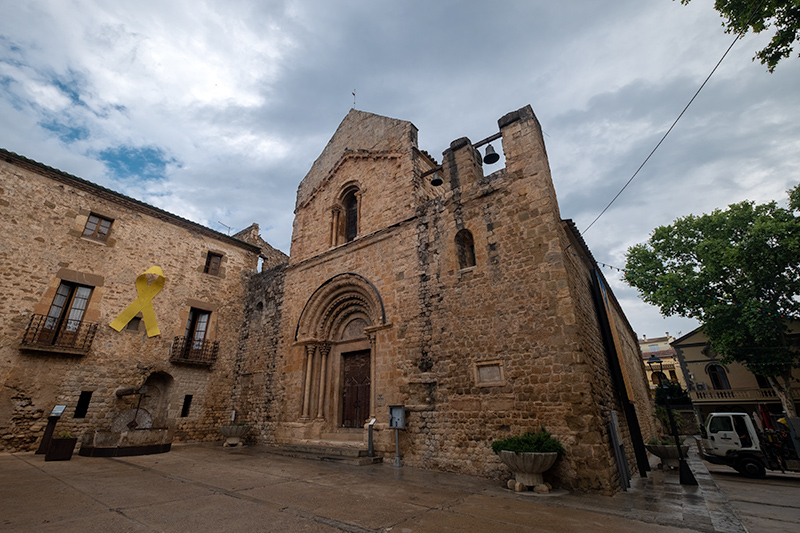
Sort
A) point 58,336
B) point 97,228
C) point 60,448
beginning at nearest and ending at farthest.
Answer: point 60,448, point 58,336, point 97,228

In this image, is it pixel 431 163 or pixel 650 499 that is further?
pixel 431 163

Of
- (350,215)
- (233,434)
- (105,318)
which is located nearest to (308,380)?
(233,434)

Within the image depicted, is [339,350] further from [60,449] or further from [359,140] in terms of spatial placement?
[359,140]

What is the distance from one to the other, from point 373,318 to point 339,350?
197 centimetres

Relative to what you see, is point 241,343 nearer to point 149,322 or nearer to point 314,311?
point 149,322

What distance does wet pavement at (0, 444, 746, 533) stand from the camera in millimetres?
3682

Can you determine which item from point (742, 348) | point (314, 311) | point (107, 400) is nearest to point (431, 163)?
point (314, 311)

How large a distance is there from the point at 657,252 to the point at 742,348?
5562 millimetres

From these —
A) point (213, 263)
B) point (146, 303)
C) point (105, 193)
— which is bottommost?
point (146, 303)

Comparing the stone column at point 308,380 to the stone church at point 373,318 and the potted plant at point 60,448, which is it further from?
the potted plant at point 60,448

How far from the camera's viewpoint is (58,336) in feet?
34.0

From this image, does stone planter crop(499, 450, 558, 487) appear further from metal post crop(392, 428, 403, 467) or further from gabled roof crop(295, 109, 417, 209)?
gabled roof crop(295, 109, 417, 209)

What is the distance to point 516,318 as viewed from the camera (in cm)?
724

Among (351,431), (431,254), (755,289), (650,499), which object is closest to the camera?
(650,499)
